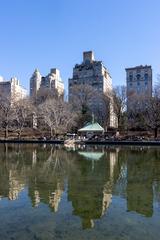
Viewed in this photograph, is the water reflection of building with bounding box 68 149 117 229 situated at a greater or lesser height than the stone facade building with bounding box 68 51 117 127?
lesser

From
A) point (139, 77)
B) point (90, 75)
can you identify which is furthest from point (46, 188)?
point (139, 77)

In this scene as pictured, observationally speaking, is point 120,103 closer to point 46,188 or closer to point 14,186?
point 14,186

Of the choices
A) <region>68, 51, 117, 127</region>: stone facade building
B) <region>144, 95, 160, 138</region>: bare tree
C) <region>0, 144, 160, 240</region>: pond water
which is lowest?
<region>0, 144, 160, 240</region>: pond water

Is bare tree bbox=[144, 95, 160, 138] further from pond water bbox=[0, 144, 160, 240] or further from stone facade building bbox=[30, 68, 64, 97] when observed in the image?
stone facade building bbox=[30, 68, 64, 97]

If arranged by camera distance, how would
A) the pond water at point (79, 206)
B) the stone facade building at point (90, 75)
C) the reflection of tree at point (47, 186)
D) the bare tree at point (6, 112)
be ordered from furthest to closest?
1. the stone facade building at point (90, 75)
2. the bare tree at point (6, 112)
3. the reflection of tree at point (47, 186)
4. the pond water at point (79, 206)

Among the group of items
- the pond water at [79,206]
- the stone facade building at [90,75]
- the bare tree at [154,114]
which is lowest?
the pond water at [79,206]

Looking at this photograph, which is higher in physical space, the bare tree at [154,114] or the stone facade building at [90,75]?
the stone facade building at [90,75]

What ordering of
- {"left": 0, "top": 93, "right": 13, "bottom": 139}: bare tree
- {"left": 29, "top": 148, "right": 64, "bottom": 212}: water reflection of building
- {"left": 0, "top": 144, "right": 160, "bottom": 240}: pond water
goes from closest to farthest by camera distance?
{"left": 0, "top": 144, "right": 160, "bottom": 240}: pond water < {"left": 29, "top": 148, "right": 64, "bottom": 212}: water reflection of building < {"left": 0, "top": 93, "right": 13, "bottom": 139}: bare tree

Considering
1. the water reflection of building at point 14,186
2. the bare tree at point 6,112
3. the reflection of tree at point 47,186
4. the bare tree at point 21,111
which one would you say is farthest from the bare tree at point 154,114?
the water reflection of building at point 14,186

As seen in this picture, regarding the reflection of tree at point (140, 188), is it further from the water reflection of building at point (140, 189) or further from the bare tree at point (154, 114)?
the bare tree at point (154, 114)

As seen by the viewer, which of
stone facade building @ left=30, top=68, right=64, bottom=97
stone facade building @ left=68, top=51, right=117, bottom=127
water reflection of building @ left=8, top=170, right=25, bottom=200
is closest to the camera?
water reflection of building @ left=8, top=170, right=25, bottom=200

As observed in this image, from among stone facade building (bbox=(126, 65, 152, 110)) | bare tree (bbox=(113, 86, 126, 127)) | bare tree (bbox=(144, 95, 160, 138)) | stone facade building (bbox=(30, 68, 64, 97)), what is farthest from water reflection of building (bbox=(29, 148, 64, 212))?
stone facade building (bbox=(126, 65, 152, 110))

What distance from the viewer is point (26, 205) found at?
9.78 meters

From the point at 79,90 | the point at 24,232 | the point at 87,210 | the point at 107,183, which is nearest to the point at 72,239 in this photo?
the point at 24,232
